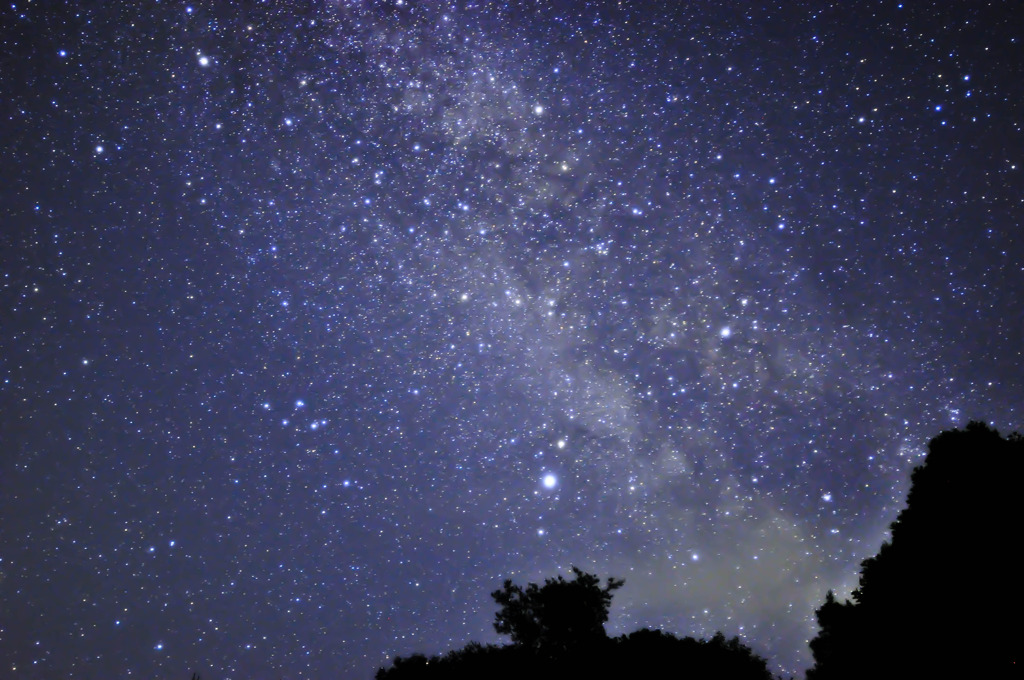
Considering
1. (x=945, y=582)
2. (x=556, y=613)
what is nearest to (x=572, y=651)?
(x=556, y=613)

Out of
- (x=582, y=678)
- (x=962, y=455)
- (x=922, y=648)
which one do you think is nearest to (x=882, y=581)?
(x=922, y=648)

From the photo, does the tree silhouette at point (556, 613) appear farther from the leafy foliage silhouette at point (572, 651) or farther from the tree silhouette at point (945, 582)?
the tree silhouette at point (945, 582)

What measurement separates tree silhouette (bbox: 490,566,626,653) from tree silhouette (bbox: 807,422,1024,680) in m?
7.63

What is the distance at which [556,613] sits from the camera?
18375 millimetres

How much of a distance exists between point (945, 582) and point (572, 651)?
10616 mm

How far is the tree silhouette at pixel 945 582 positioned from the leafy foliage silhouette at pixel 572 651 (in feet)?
13.7

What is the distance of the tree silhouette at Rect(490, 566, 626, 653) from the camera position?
18.0 metres

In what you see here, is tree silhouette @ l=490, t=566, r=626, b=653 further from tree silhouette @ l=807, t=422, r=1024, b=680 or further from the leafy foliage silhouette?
tree silhouette @ l=807, t=422, r=1024, b=680

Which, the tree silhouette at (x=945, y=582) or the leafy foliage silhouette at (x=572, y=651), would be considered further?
the leafy foliage silhouette at (x=572, y=651)

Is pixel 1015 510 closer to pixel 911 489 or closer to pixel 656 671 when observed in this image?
pixel 911 489

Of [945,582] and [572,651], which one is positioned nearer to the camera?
[945,582]

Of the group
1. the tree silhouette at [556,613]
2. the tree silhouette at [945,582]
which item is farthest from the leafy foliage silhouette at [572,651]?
the tree silhouette at [945,582]

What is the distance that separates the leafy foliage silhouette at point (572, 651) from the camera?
15.5 metres

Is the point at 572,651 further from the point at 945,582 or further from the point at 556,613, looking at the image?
the point at 945,582
